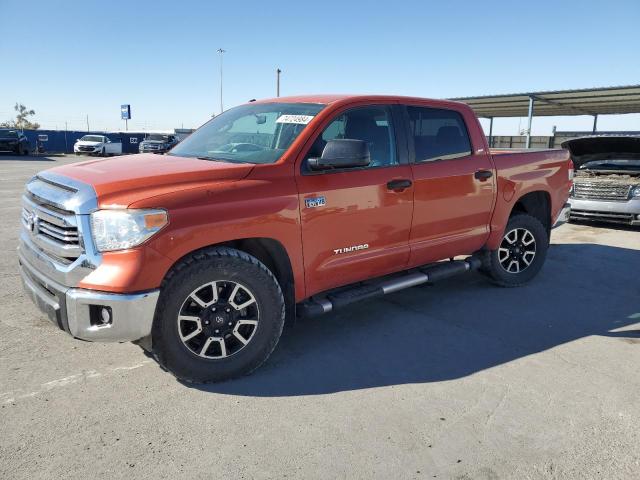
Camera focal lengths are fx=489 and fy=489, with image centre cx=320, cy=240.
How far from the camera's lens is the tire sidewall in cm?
516

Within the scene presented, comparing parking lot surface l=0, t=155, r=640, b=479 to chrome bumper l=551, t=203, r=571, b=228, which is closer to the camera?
parking lot surface l=0, t=155, r=640, b=479

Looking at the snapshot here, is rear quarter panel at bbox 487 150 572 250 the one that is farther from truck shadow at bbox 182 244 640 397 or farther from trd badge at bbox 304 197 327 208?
trd badge at bbox 304 197 327 208

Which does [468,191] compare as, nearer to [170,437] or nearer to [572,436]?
[572,436]

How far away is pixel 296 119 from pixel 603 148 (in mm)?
7531

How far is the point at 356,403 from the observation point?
297 cm

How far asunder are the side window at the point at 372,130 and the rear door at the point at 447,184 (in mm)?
226

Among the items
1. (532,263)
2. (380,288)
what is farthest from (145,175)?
(532,263)

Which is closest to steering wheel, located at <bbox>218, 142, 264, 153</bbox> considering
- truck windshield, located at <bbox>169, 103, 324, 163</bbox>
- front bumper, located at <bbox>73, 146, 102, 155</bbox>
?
truck windshield, located at <bbox>169, 103, 324, 163</bbox>

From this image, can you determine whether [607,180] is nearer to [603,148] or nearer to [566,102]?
[603,148]

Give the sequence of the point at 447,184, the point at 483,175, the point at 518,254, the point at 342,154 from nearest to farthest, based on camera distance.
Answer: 1. the point at 342,154
2. the point at 447,184
3. the point at 483,175
4. the point at 518,254

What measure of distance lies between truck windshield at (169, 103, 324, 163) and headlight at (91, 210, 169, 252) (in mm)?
994

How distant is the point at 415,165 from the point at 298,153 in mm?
1167

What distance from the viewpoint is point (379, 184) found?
149 inches

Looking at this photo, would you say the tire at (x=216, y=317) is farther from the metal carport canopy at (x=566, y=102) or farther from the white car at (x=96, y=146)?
the white car at (x=96, y=146)
